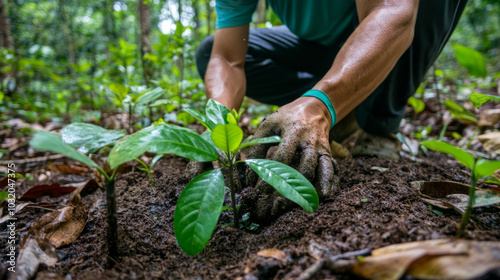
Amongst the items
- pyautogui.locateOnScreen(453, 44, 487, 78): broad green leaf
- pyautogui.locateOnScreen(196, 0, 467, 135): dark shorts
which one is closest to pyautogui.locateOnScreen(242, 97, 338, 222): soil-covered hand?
pyautogui.locateOnScreen(196, 0, 467, 135): dark shorts

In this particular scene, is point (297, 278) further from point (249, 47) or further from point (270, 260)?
point (249, 47)

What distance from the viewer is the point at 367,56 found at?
49.1 inches

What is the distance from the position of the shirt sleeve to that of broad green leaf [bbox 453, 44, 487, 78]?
155 cm

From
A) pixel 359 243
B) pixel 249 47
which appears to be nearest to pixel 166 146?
pixel 359 243

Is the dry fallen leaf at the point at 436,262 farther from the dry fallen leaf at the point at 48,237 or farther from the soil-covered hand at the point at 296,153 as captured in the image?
the dry fallen leaf at the point at 48,237

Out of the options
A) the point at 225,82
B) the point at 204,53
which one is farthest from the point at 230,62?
the point at 204,53

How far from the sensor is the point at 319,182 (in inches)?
37.5

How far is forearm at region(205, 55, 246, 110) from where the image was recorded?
184cm

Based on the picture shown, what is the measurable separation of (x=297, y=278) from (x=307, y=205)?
164mm

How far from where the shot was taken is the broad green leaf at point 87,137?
0.70 m

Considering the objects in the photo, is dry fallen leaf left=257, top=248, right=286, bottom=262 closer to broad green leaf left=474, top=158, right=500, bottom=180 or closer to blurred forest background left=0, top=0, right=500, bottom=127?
broad green leaf left=474, top=158, right=500, bottom=180

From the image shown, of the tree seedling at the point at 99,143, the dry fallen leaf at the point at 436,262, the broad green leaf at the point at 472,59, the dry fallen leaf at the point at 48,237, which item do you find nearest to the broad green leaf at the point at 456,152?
the dry fallen leaf at the point at 436,262

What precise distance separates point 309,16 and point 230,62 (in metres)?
0.68

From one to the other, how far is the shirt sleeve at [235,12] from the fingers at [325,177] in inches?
61.5
